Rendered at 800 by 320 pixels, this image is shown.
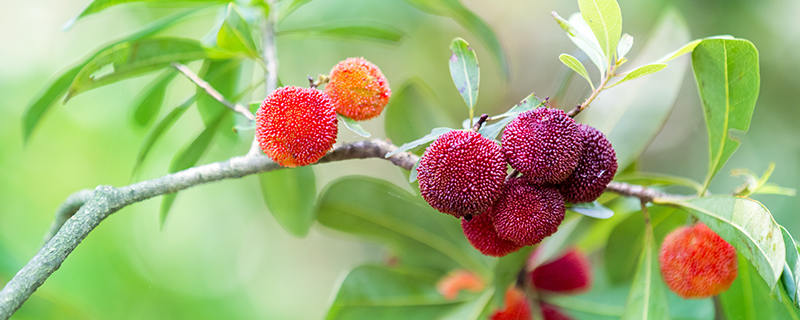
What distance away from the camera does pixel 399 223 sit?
4.33 ft

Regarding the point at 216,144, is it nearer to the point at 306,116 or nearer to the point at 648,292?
the point at 306,116

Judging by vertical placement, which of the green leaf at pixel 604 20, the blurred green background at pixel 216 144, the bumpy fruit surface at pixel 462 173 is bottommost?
the blurred green background at pixel 216 144

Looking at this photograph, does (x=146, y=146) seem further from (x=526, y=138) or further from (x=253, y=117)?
(x=526, y=138)

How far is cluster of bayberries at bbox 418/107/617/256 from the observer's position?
0.71 meters

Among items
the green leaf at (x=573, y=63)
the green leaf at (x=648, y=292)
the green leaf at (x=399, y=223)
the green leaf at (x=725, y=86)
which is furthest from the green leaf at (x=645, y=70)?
the green leaf at (x=399, y=223)

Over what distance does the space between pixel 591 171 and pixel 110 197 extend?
622 millimetres

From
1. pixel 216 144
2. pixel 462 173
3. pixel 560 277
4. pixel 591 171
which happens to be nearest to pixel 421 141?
pixel 462 173

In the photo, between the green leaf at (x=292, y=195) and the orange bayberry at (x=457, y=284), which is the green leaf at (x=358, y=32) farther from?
the orange bayberry at (x=457, y=284)

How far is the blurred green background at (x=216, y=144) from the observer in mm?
2660

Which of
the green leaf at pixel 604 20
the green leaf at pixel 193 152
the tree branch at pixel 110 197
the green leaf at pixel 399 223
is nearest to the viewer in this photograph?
the tree branch at pixel 110 197

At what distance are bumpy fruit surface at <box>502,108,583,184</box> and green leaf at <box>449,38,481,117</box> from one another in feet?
0.40

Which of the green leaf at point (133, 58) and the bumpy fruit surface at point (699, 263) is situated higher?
the green leaf at point (133, 58)

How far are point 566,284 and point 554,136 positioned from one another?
0.70 m

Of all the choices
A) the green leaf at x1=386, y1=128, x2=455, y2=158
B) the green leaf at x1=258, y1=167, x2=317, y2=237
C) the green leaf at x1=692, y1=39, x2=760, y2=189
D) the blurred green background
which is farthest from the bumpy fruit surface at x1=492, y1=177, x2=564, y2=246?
the blurred green background
